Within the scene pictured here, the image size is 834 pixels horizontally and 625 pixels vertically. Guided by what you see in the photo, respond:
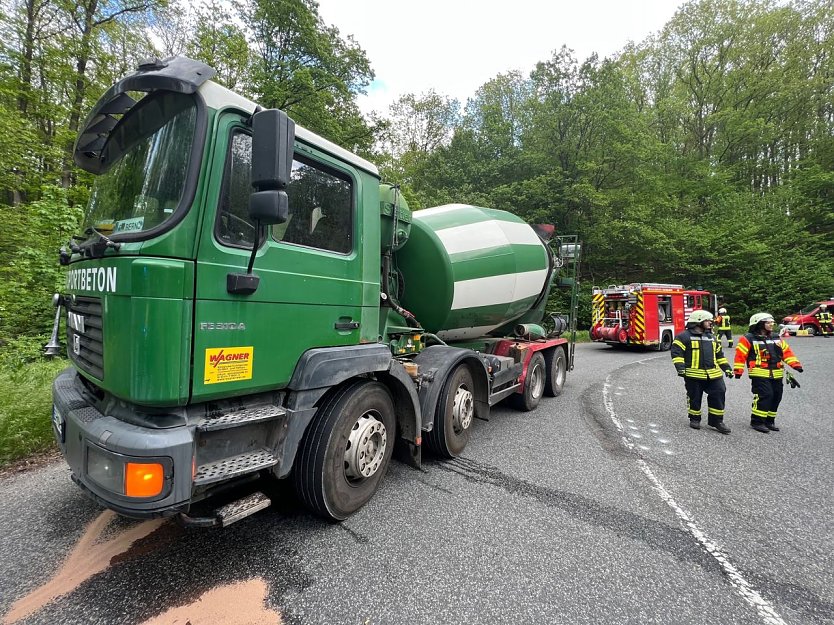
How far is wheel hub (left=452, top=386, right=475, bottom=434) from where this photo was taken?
3963 millimetres

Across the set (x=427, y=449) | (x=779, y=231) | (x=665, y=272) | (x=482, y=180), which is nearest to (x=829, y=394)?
(x=427, y=449)

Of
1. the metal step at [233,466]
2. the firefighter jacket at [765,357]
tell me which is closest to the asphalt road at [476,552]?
the metal step at [233,466]


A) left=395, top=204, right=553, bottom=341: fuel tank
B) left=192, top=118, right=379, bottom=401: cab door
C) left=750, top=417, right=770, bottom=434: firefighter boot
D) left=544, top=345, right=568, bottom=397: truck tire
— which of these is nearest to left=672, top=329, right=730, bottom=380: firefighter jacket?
left=750, top=417, right=770, bottom=434: firefighter boot

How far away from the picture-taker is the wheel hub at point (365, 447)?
8.94 feet

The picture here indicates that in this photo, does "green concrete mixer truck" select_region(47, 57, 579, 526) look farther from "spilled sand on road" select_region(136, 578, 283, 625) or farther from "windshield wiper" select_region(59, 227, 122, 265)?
"spilled sand on road" select_region(136, 578, 283, 625)

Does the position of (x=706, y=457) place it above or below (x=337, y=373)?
below

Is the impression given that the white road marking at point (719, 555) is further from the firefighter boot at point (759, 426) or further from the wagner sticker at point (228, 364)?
the wagner sticker at point (228, 364)

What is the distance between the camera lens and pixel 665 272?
71.6ft

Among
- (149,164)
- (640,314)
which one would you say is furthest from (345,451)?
(640,314)

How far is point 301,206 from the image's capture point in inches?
97.7

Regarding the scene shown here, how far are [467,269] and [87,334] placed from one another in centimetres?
331

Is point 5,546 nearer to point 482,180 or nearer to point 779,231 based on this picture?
point 482,180

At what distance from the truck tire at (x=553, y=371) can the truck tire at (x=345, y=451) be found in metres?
4.40

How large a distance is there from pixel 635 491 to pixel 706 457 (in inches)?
59.5
